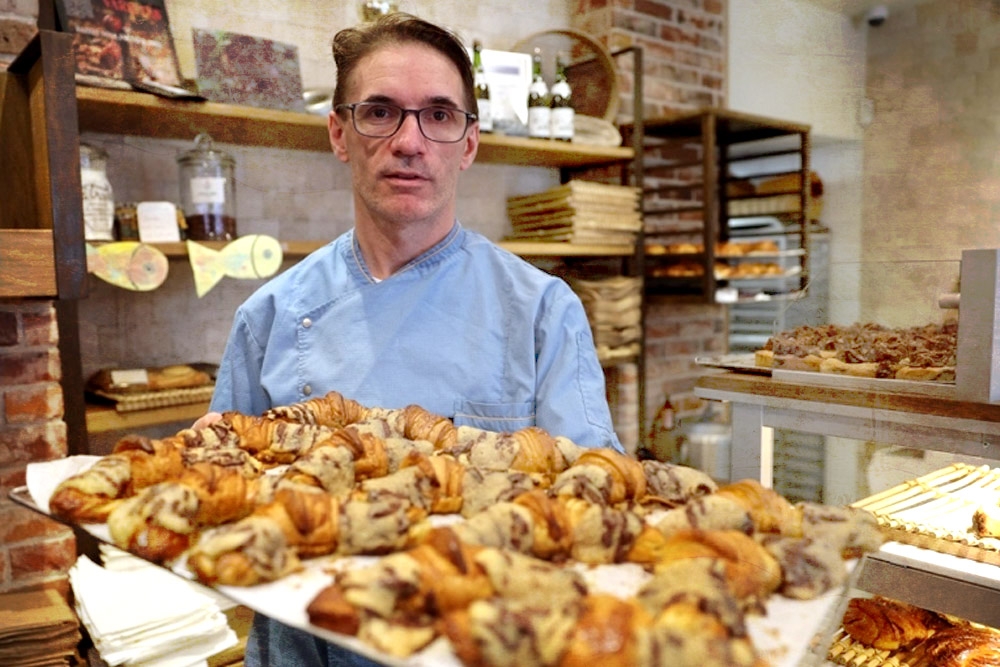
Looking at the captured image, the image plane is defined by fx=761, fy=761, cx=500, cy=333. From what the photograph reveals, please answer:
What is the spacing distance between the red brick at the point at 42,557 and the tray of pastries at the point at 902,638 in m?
1.46

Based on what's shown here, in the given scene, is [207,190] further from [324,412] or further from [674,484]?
[674,484]

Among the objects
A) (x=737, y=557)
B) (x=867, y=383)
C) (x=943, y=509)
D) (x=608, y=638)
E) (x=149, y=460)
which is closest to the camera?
(x=608, y=638)

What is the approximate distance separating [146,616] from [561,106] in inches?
74.0

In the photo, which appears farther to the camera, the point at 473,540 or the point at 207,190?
the point at 207,190

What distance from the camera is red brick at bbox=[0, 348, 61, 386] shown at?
146cm

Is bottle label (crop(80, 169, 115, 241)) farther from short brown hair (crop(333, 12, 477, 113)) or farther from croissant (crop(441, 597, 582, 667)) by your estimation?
croissant (crop(441, 597, 582, 667))

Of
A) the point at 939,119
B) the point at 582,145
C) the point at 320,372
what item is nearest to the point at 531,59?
the point at 582,145

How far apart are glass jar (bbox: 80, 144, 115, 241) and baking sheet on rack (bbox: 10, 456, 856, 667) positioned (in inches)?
38.8

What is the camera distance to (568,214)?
7.66 feet

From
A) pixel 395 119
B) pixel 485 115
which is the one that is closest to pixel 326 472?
pixel 395 119

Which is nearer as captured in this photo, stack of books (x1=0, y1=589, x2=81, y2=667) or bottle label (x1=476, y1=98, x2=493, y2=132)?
stack of books (x1=0, y1=589, x2=81, y2=667)

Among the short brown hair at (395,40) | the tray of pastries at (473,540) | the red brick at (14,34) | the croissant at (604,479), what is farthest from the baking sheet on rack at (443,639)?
the red brick at (14,34)

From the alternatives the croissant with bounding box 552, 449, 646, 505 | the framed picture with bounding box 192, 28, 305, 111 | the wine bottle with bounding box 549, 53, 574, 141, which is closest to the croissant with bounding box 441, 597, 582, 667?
the croissant with bounding box 552, 449, 646, 505

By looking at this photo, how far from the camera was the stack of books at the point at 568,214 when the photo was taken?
2316 mm
